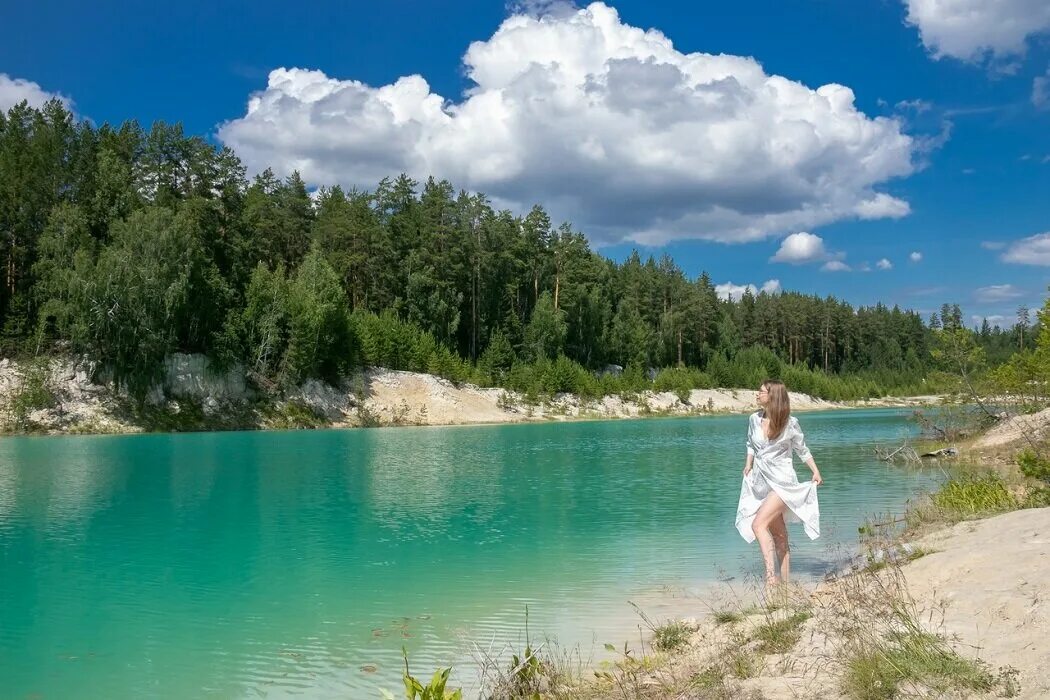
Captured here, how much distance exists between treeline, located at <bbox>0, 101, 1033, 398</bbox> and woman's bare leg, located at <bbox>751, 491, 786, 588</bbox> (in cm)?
5271

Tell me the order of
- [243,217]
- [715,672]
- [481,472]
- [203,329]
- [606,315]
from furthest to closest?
[606,315] → [243,217] → [203,329] → [481,472] → [715,672]

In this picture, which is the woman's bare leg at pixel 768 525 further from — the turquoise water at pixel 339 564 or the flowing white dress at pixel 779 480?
the turquoise water at pixel 339 564

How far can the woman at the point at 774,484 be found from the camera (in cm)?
870

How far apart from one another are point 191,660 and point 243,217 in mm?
66594

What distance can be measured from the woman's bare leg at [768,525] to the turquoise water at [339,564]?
0.99 metres

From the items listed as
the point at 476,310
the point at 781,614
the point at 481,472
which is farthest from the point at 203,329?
the point at 781,614

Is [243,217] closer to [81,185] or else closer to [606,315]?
[81,185]

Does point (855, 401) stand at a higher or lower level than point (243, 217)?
lower

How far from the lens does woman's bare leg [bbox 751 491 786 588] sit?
8758 millimetres

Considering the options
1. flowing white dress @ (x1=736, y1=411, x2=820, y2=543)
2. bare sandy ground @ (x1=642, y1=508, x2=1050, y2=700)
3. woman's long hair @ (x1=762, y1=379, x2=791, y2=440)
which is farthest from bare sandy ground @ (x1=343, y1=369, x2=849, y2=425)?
bare sandy ground @ (x1=642, y1=508, x2=1050, y2=700)

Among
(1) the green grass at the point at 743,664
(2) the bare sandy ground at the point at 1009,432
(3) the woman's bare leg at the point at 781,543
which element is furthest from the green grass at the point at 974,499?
(2) the bare sandy ground at the point at 1009,432

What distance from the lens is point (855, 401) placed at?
126 meters

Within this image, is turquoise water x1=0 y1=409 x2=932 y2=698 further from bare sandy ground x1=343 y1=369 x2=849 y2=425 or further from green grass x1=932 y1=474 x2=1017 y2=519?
bare sandy ground x1=343 y1=369 x2=849 y2=425

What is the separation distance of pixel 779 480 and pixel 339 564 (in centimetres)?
728
